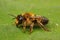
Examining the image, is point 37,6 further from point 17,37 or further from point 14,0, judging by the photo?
point 17,37

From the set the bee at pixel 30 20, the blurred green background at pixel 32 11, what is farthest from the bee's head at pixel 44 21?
the blurred green background at pixel 32 11

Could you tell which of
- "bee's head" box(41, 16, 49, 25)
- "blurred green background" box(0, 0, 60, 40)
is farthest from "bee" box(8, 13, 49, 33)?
"blurred green background" box(0, 0, 60, 40)

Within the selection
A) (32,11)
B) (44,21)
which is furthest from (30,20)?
(32,11)

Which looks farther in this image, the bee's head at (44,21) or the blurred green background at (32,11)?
the bee's head at (44,21)

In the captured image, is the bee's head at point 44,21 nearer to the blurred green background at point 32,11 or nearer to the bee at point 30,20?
the bee at point 30,20

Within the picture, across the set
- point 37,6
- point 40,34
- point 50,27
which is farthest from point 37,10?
point 40,34
